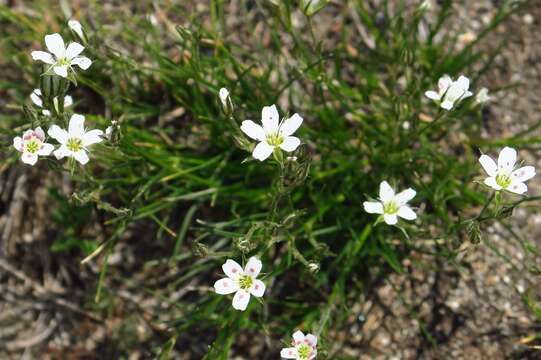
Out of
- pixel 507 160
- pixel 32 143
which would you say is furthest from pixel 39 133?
pixel 507 160

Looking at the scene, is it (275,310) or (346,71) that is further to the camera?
(346,71)

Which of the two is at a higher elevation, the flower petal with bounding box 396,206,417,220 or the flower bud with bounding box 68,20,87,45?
the flower bud with bounding box 68,20,87,45

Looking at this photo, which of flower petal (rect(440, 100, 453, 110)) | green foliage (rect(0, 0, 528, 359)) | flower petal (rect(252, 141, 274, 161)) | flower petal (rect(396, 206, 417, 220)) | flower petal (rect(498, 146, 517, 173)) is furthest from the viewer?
green foliage (rect(0, 0, 528, 359))

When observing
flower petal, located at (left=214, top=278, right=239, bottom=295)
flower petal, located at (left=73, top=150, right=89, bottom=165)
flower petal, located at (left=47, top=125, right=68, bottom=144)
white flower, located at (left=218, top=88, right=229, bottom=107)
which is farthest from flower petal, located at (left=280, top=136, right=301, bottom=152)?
flower petal, located at (left=47, top=125, right=68, bottom=144)

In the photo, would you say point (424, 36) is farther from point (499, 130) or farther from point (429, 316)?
point (429, 316)

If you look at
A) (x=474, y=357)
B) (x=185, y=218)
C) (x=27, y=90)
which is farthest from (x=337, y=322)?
(x=27, y=90)

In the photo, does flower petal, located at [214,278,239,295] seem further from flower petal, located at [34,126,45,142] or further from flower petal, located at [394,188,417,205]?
flower petal, located at [34,126,45,142]

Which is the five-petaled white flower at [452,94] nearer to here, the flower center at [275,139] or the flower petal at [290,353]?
the flower center at [275,139]

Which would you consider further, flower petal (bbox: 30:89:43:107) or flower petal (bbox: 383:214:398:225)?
flower petal (bbox: 30:89:43:107)
